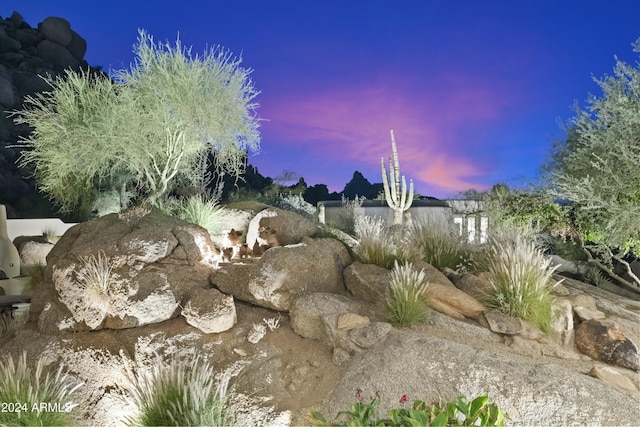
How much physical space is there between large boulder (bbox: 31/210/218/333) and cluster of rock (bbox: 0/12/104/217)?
1935cm

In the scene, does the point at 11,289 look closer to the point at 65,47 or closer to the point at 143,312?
the point at 143,312

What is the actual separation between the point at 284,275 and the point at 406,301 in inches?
69.1

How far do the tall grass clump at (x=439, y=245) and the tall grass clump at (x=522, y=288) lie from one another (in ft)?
3.94

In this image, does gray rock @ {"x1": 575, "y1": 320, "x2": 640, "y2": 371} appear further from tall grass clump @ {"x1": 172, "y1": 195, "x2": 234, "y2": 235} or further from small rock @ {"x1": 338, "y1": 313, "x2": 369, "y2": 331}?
tall grass clump @ {"x1": 172, "y1": 195, "x2": 234, "y2": 235}

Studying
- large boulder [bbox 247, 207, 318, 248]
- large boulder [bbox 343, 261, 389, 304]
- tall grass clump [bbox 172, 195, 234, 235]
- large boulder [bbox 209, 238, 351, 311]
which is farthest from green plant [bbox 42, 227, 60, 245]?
large boulder [bbox 343, 261, 389, 304]

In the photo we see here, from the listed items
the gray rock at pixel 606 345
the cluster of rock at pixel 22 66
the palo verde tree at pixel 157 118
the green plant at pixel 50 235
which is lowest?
the gray rock at pixel 606 345

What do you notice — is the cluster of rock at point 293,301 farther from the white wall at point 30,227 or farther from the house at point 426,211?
the white wall at point 30,227

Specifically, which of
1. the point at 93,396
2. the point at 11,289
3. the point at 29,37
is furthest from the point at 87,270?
the point at 29,37

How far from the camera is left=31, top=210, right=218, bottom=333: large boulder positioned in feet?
20.5

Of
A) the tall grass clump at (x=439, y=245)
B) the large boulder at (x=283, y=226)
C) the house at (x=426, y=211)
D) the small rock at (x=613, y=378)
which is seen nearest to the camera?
the small rock at (x=613, y=378)

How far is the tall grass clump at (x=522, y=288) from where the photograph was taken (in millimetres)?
5879

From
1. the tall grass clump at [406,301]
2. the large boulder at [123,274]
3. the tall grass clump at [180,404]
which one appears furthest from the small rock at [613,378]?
the large boulder at [123,274]

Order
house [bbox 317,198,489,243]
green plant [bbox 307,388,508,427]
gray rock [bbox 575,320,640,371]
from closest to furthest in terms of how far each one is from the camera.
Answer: green plant [bbox 307,388,508,427] → gray rock [bbox 575,320,640,371] → house [bbox 317,198,489,243]

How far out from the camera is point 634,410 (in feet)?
14.0
